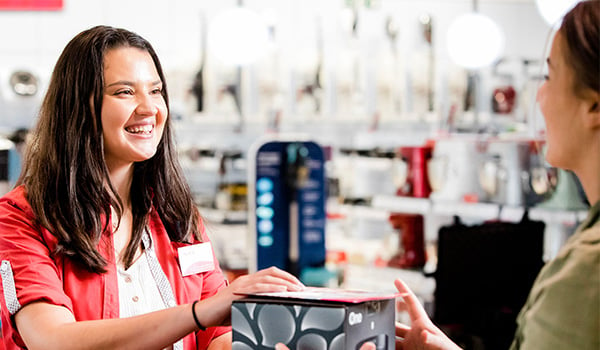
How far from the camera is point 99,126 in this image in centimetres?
209

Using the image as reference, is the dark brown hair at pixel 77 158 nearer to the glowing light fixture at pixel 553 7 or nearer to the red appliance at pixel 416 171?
the red appliance at pixel 416 171

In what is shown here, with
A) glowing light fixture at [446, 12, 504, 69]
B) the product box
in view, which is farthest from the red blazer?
glowing light fixture at [446, 12, 504, 69]

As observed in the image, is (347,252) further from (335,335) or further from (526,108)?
(335,335)

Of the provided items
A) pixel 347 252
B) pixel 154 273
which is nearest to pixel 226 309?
pixel 154 273

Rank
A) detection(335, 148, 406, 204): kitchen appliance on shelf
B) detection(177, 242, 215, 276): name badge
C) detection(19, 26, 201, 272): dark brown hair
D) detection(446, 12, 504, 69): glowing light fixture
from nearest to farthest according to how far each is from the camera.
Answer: detection(19, 26, 201, 272): dark brown hair → detection(177, 242, 215, 276): name badge → detection(335, 148, 406, 204): kitchen appliance on shelf → detection(446, 12, 504, 69): glowing light fixture

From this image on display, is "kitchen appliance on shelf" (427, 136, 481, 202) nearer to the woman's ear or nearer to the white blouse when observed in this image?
the white blouse

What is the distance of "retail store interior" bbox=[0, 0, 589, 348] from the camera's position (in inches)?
215

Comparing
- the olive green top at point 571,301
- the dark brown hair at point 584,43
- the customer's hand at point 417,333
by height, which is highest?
the dark brown hair at point 584,43

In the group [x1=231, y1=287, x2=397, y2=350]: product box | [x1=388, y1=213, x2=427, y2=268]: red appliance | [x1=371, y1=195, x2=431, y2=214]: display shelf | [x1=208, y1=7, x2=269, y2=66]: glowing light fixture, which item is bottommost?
[x1=388, y1=213, x2=427, y2=268]: red appliance

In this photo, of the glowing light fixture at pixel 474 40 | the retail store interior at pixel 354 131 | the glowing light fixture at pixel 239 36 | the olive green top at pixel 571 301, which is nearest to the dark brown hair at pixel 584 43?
the olive green top at pixel 571 301

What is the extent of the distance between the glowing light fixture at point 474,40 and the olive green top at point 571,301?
595cm

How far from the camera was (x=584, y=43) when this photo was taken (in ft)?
4.55

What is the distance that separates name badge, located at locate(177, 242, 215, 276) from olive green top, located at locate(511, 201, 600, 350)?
1.02 meters

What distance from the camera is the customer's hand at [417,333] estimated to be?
186cm
